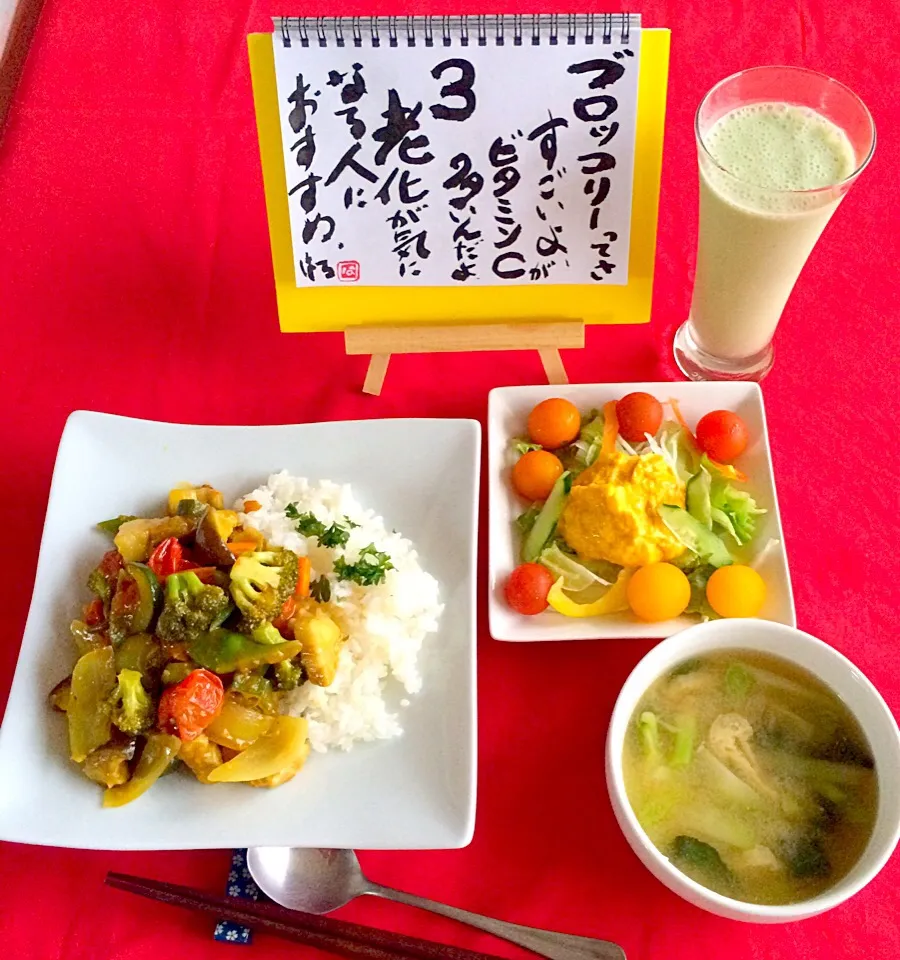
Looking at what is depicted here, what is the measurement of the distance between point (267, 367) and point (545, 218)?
69 cm

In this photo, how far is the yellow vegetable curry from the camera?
162cm

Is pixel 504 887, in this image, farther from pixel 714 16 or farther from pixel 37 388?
pixel 714 16

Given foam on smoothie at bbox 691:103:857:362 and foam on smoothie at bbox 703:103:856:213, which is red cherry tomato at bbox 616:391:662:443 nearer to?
foam on smoothie at bbox 691:103:857:362

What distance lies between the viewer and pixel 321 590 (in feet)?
5.24

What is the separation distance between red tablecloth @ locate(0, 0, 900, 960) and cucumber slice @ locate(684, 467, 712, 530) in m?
0.20

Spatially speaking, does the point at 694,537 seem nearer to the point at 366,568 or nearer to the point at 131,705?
the point at 366,568

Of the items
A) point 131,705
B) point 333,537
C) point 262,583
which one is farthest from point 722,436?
point 131,705

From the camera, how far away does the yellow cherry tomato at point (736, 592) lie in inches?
61.9

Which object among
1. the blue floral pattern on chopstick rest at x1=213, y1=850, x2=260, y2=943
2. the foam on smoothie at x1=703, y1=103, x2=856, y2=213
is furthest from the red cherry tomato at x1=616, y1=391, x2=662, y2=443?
the blue floral pattern on chopstick rest at x1=213, y1=850, x2=260, y2=943

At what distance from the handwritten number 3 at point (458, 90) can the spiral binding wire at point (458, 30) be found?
3 cm

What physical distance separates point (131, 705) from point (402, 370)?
895 mm

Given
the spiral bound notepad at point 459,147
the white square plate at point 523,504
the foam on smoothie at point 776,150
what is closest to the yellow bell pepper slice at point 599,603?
the white square plate at point 523,504

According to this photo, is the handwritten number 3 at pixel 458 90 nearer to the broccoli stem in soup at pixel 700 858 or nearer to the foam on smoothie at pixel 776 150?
the foam on smoothie at pixel 776 150

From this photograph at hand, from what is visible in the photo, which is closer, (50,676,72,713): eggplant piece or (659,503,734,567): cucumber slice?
(50,676,72,713): eggplant piece
